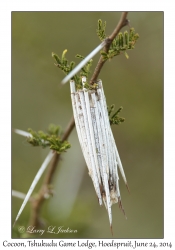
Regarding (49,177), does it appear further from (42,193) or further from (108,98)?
(108,98)

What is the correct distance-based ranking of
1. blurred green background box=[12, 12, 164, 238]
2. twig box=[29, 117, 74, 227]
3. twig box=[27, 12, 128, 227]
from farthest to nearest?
blurred green background box=[12, 12, 164, 238] < twig box=[29, 117, 74, 227] < twig box=[27, 12, 128, 227]

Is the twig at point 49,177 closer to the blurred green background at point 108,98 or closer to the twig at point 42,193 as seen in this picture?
the twig at point 42,193

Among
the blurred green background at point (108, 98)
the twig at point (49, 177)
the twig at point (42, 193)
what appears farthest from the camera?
the blurred green background at point (108, 98)

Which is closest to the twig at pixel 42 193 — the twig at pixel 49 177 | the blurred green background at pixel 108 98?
the twig at pixel 49 177

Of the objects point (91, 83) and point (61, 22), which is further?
point (61, 22)

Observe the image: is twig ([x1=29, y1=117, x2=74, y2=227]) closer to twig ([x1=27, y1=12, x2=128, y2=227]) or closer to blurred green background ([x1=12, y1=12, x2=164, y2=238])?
twig ([x1=27, y1=12, x2=128, y2=227])

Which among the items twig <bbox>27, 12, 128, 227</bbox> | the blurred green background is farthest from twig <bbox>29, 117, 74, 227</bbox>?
the blurred green background
